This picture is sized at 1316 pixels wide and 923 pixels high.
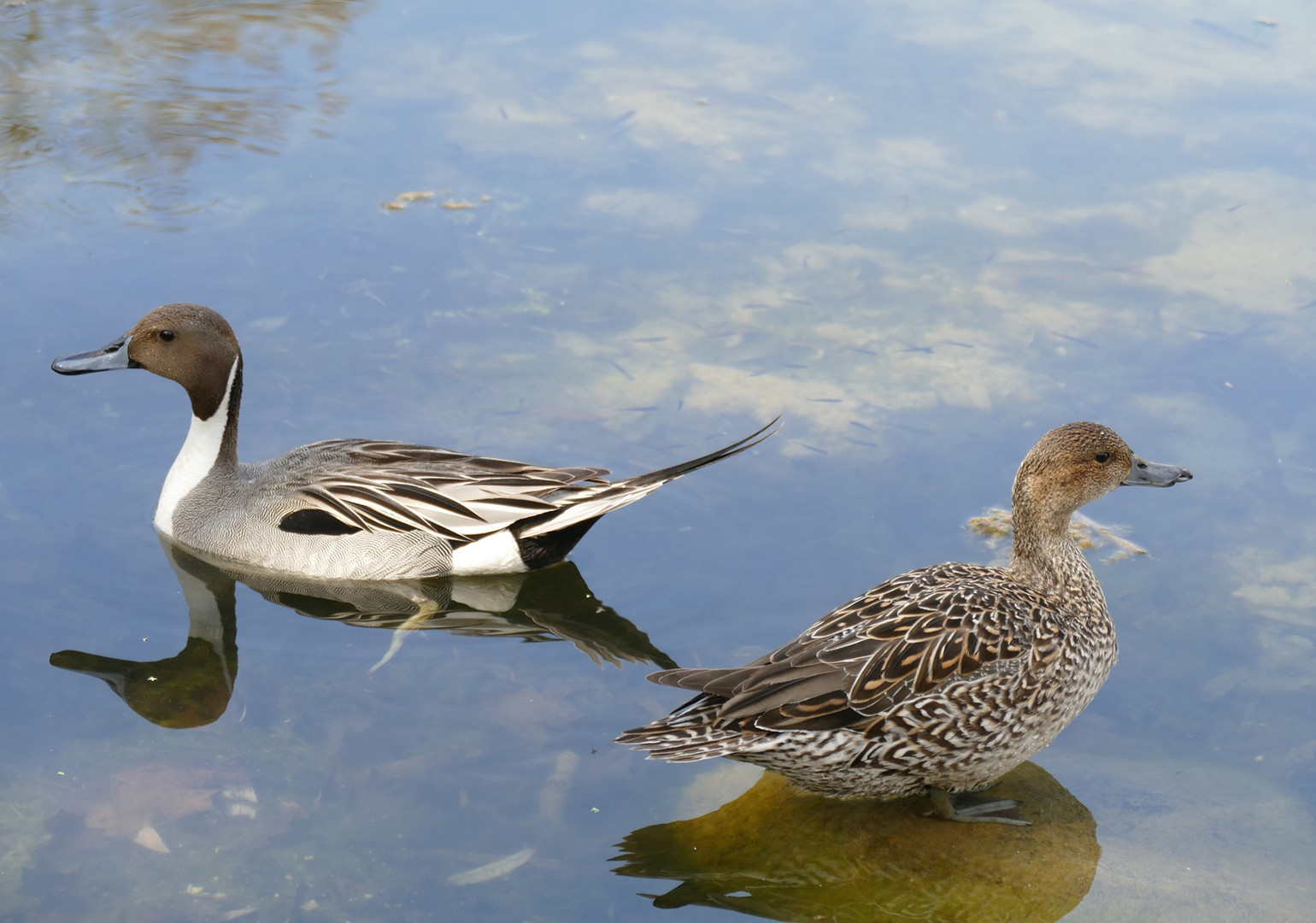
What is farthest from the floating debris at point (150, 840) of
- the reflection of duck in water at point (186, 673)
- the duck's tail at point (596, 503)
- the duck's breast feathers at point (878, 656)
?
the duck's tail at point (596, 503)

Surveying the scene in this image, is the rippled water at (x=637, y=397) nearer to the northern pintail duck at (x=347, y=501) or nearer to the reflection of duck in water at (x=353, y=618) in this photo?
the reflection of duck in water at (x=353, y=618)

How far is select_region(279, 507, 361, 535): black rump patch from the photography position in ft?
21.4

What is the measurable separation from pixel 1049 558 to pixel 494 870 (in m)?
2.32

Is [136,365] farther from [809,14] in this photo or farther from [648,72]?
[809,14]

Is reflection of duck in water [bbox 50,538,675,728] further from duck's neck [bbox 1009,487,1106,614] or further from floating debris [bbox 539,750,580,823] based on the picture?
duck's neck [bbox 1009,487,1106,614]

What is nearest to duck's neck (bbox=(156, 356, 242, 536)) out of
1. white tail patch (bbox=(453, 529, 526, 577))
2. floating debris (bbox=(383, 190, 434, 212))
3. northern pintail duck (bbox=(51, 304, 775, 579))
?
northern pintail duck (bbox=(51, 304, 775, 579))

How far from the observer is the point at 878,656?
4.74 m

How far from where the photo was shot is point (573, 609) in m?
6.27

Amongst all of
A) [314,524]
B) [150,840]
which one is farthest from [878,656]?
[314,524]

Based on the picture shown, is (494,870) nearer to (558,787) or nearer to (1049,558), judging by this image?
(558,787)

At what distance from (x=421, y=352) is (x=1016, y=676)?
3.88 meters

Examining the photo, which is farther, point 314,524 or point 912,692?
point 314,524

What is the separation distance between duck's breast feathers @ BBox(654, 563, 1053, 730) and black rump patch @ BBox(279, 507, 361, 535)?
2.28 meters

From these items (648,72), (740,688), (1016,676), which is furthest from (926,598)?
(648,72)
